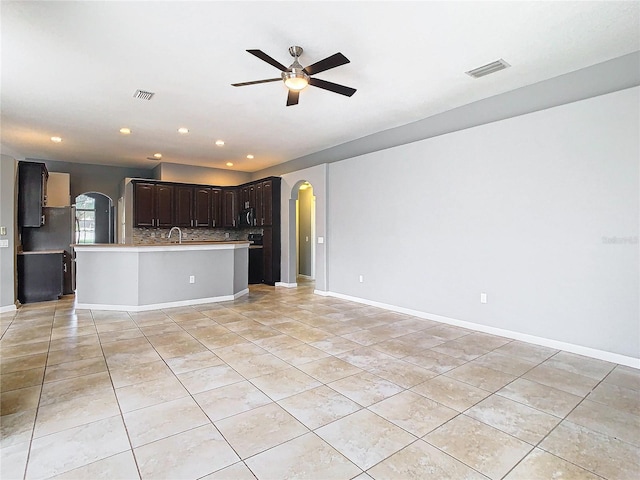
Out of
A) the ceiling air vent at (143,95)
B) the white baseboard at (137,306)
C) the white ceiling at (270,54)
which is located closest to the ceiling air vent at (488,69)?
the white ceiling at (270,54)

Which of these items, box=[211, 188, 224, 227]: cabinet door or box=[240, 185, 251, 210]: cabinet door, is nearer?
box=[240, 185, 251, 210]: cabinet door

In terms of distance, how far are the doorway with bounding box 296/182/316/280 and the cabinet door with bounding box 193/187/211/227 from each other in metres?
2.38

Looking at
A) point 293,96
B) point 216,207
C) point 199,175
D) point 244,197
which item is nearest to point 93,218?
point 199,175

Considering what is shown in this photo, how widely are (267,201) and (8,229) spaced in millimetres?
4644

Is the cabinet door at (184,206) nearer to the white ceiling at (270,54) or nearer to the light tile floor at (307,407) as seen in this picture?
the white ceiling at (270,54)

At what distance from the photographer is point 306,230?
9.38 meters

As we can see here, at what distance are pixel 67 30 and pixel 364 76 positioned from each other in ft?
9.29

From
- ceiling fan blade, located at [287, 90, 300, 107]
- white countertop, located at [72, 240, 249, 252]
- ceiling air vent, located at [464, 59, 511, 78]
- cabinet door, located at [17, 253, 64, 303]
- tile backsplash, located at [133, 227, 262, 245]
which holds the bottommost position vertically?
cabinet door, located at [17, 253, 64, 303]

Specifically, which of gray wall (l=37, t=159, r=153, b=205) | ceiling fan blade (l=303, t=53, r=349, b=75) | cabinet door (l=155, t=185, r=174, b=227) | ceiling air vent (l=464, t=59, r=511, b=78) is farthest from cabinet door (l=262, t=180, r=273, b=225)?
ceiling air vent (l=464, t=59, r=511, b=78)

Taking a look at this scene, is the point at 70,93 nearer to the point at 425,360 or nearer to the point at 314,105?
the point at 314,105

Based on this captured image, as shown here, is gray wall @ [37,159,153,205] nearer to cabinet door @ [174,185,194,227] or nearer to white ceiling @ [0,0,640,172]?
cabinet door @ [174,185,194,227]

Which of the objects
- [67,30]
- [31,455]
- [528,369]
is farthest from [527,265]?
[67,30]

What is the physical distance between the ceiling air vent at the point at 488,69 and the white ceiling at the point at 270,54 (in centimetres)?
8

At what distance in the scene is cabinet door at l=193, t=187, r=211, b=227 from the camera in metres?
8.98
